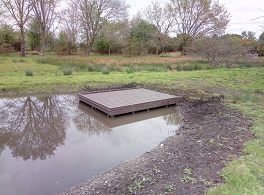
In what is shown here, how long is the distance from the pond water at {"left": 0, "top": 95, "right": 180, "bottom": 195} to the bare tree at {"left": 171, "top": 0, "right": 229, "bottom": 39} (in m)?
19.4

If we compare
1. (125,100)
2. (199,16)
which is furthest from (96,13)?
(125,100)

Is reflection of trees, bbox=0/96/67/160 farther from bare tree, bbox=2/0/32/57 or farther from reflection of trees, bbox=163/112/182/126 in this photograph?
bare tree, bbox=2/0/32/57

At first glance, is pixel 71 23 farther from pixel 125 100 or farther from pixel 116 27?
pixel 125 100

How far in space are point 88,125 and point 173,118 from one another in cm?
234

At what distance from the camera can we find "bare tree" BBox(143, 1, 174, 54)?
79.1 ft

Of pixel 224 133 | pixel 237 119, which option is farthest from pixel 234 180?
pixel 237 119

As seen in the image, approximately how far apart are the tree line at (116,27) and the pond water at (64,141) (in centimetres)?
1610

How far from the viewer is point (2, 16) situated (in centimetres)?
1809

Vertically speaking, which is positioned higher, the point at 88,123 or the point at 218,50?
the point at 218,50

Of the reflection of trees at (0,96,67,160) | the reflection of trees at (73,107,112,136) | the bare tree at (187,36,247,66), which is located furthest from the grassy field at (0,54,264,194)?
the reflection of trees at (73,107,112,136)

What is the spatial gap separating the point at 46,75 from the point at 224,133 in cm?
888

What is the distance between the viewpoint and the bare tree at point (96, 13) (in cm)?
2119

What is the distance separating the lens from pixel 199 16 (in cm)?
2277

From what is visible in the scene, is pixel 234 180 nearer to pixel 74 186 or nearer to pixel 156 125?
pixel 74 186
